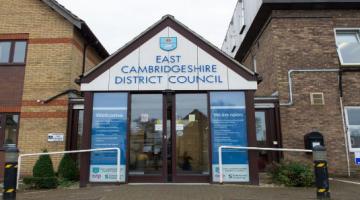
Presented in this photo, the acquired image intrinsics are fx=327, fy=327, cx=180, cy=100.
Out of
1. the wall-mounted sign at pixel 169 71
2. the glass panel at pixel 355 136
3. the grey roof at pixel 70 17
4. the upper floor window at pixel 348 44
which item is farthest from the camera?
the upper floor window at pixel 348 44

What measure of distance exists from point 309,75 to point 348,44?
2.29 metres

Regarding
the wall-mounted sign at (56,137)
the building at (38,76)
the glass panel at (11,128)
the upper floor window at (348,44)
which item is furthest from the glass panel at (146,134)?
the upper floor window at (348,44)

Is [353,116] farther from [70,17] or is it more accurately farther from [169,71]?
[70,17]

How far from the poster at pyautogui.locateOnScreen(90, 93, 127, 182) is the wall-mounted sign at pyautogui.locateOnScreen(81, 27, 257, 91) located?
15.8 inches

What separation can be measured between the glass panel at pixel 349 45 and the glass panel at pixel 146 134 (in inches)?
300

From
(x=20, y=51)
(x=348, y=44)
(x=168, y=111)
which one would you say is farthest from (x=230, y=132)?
(x=20, y=51)

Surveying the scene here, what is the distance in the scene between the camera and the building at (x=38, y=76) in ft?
39.3

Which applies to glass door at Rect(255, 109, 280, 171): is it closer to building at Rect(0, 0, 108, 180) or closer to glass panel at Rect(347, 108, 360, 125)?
glass panel at Rect(347, 108, 360, 125)

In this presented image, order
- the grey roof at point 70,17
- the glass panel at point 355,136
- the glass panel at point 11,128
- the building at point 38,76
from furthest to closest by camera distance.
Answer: the grey roof at point 70,17
the glass panel at point 11,128
the building at point 38,76
the glass panel at point 355,136

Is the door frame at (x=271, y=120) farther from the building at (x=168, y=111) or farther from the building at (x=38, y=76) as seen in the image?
the building at (x=38, y=76)

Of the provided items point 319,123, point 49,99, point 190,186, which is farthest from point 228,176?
point 49,99

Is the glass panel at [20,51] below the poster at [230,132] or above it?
above

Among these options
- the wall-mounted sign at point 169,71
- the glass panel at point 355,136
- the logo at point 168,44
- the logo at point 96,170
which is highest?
the logo at point 168,44

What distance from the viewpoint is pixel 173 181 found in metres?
9.57
